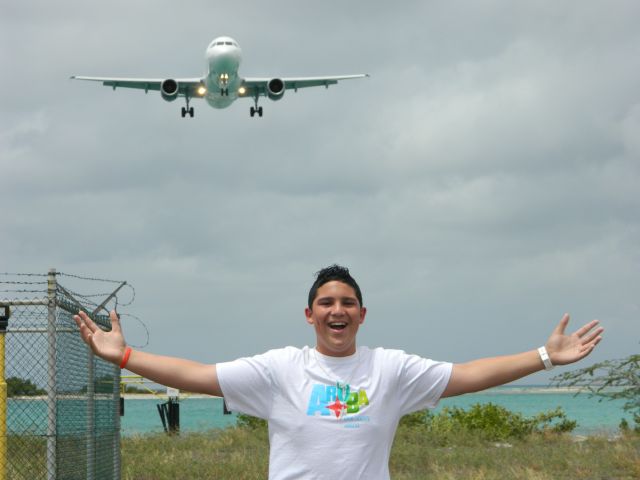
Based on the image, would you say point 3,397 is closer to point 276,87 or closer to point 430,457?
point 430,457

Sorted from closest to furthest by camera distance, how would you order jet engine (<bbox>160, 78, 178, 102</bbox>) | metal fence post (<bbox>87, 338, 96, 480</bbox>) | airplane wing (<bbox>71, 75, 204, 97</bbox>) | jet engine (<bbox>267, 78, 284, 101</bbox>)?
metal fence post (<bbox>87, 338, 96, 480</bbox>), jet engine (<bbox>160, 78, 178, 102</bbox>), jet engine (<bbox>267, 78, 284, 101</bbox>), airplane wing (<bbox>71, 75, 204, 97</bbox>)

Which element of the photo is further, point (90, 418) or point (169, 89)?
point (169, 89)

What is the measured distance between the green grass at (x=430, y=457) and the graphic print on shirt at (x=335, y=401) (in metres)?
8.08

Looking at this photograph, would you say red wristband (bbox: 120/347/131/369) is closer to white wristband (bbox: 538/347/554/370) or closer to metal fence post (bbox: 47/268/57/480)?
white wristband (bbox: 538/347/554/370)

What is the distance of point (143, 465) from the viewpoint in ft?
38.8

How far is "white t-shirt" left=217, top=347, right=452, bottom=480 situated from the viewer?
3.02 m

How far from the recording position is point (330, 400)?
3.07 metres

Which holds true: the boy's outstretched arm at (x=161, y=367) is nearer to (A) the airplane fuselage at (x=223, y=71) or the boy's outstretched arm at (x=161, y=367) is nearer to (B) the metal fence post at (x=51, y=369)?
(B) the metal fence post at (x=51, y=369)

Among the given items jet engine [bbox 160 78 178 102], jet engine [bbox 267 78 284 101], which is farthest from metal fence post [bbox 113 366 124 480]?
jet engine [bbox 160 78 178 102]

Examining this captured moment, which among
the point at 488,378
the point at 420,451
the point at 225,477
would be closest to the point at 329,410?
the point at 488,378

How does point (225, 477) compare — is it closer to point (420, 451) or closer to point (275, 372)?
point (420, 451)

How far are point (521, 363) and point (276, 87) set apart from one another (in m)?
32.9

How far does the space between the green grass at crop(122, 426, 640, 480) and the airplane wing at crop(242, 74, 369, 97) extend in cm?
2329

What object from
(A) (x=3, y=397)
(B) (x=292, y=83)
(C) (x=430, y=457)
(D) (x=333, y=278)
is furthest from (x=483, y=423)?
(B) (x=292, y=83)
